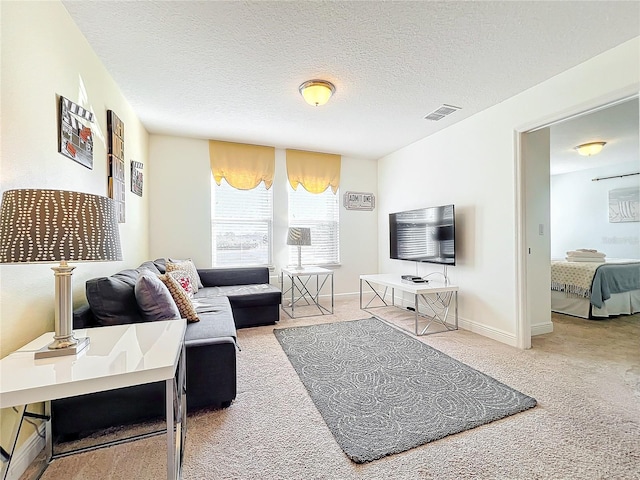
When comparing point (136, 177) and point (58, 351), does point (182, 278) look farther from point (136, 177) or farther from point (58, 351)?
point (58, 351)

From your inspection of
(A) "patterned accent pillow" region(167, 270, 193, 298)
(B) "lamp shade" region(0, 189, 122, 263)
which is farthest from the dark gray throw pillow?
(A) "patterned accent pillow" region(167, 270, 193, 298)

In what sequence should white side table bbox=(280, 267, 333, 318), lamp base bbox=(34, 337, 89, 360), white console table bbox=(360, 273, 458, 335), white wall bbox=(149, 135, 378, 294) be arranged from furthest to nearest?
white side table bbox=(280, 267, 333, 318) < white wall bbox=(149, 135, 378, 294) < white console table bbox=(360, 273, 458, 335) < lamp base bbox=(34, 337, 89, 360)

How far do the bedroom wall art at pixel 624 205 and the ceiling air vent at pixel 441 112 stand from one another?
458cm

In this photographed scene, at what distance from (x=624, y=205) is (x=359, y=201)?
493 cm

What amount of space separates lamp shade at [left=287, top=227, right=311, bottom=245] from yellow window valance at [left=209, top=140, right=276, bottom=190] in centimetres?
87

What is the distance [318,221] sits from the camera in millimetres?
4918

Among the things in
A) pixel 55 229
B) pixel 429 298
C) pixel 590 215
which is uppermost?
pixel 590 215

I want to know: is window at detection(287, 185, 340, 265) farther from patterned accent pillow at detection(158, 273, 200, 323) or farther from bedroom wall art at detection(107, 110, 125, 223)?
patterned accent pillow at detection(158, 273, 200, 323)

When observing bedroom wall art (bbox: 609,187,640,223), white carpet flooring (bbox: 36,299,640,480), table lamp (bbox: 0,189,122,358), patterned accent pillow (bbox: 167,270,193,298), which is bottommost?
white carpet flooring (bbox: 36,299,640,480)

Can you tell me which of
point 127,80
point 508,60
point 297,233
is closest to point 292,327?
point 297,233

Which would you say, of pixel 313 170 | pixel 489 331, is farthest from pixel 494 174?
pixel 313 170

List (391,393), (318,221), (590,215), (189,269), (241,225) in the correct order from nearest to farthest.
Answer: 1. (391,393)
2. (189,269)
3. (241,225)
4. (318,221)
5. (590,215)

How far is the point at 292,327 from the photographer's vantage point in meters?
3.46

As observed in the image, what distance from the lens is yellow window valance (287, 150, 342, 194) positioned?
461 centimetres
